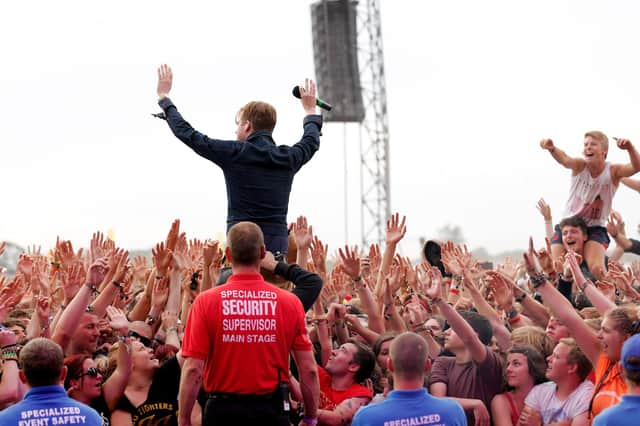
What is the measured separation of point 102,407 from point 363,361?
1753 millimetres

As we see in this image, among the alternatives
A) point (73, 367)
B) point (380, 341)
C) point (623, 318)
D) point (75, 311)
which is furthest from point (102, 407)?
point (623, 318)

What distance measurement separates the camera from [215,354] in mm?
4879

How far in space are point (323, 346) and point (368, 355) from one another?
420 millimetres

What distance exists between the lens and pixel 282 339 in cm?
495

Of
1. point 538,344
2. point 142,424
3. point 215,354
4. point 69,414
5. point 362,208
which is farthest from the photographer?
point 362,208

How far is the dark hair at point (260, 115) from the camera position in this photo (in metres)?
5.96

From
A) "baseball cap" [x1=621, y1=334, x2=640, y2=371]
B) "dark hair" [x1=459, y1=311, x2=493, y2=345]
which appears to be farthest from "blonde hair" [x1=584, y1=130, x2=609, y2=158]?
"baseball cap" [x1=621, y1=334, x2=640, y2=371]

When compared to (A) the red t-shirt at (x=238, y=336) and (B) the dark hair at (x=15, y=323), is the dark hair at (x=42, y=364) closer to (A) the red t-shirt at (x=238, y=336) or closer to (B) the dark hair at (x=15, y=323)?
(A) the red t-shirt at (x=238, y=336)

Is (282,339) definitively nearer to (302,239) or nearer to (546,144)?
(302,239)

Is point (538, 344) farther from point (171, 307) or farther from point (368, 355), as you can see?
point (171, 307)

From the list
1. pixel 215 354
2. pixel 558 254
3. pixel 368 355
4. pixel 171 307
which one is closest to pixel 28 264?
pixel 171 307

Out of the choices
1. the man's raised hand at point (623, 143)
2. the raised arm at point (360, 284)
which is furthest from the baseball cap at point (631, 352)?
the man's raised hand at point (623, 143)

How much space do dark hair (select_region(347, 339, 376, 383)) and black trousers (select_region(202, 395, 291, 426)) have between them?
1497mm

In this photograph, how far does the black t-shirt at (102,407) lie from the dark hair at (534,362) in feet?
8.73
